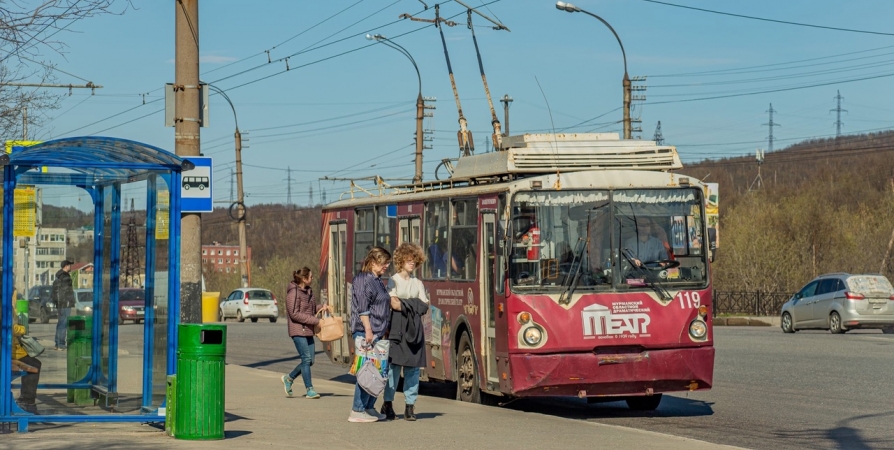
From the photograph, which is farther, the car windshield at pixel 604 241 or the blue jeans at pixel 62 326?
the car windshield at pixel 604 241

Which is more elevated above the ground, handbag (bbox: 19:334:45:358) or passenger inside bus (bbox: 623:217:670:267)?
passenger inside bus (bbox: 623:217:670:267)

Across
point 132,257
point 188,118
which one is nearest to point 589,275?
point 188,118

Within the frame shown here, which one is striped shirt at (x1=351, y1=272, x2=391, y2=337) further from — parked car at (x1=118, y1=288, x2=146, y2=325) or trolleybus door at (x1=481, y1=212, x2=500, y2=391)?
trolleybus door at (x1=481, y1=212, x2=500, y2=391)

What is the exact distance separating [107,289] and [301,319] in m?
3.50

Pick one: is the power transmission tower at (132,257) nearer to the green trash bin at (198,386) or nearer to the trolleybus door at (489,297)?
the green trash bin at (198,386)

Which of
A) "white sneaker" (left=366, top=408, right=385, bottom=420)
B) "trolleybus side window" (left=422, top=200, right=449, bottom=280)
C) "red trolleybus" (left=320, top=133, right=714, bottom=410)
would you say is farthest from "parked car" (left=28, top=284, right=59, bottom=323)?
"trolleybus side window" (left=422, top=200, right=449, bottom=280)

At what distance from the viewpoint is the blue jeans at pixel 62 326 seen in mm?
12626

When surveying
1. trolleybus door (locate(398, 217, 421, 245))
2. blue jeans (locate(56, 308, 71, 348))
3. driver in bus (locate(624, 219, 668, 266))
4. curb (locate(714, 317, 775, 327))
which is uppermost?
trolleybus door (locate(398, 217, 421, 245))

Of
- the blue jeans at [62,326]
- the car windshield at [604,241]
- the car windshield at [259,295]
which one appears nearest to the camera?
the blue jeans at [62,326]

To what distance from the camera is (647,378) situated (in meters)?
14.1

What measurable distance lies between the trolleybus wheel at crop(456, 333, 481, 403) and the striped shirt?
324 cm

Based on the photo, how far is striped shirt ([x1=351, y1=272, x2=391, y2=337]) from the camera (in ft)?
40.9

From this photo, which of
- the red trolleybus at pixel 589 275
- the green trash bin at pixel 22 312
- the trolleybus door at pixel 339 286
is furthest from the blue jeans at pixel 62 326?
the trolleybus door at pixel 339 286

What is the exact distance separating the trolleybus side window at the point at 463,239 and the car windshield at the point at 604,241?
55.5 inches
